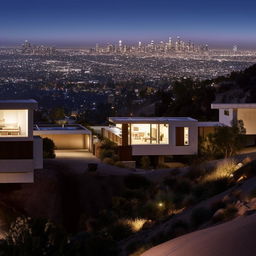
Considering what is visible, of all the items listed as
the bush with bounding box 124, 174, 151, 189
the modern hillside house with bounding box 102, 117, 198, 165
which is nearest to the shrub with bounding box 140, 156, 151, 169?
the modern hillside house with bounding box 102, 117, 198, 165

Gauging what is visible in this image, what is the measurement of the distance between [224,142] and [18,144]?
1188 cm

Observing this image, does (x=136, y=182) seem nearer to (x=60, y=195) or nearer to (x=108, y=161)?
(x=60, y=195)

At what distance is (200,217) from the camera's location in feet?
51.4

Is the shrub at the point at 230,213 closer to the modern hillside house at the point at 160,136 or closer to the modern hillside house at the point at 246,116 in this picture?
the modern hillside house at the point at 160,136

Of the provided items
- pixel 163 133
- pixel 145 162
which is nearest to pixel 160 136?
pixel 163 133

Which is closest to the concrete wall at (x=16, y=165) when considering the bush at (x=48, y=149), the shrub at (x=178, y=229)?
the bush at (x=48, y=149)

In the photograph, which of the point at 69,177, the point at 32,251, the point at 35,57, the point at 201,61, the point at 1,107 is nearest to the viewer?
the point at 32,251

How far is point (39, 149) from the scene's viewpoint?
28.2 m

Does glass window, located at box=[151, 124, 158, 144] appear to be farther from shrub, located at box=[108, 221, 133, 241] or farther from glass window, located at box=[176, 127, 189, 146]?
shrub, located at box=[108, 221, 133, 241]

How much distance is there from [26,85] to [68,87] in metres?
24.4

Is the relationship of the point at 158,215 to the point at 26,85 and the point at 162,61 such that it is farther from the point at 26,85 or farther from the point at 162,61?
the point at 162,61

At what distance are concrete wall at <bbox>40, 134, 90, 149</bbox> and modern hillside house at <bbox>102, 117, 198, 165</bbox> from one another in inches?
92.2

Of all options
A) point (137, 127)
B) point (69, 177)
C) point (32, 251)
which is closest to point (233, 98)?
point (137, 127)

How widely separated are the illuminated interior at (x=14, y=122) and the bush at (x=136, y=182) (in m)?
5.35
